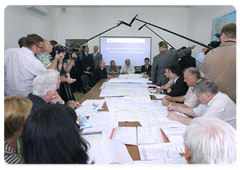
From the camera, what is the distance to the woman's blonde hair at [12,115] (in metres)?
0.76

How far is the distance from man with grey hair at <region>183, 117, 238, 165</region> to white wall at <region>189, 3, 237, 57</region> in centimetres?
354

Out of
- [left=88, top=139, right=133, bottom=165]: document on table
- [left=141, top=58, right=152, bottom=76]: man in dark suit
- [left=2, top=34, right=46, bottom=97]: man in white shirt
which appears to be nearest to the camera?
[left=88, top=139, right=133, bottom=165]: document on table

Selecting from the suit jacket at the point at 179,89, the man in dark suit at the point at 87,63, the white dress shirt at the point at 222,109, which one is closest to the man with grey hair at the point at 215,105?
the white dress shirt at the point at 222,109

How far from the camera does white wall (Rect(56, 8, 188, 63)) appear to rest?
5.99 meters

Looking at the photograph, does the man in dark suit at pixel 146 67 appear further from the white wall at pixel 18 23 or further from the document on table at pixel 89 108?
the document on table at pixel 89 108

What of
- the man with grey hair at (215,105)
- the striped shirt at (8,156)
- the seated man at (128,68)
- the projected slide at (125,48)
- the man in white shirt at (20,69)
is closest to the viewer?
the striped shirt at (8,156)

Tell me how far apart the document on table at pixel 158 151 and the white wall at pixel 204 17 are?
11.2 ft

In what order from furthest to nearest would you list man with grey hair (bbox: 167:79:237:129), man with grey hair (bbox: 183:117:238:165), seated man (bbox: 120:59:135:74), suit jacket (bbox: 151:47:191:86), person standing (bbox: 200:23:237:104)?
seated man (bbox: 120:59:135:74) → suit jacket (bbox: 151:47:191:86) → person standing (bbox: 200:23:237:104) → man with grey hair (bbox: 167:79:237:129) → man with grey hair (bbox: 183:117:238:165)

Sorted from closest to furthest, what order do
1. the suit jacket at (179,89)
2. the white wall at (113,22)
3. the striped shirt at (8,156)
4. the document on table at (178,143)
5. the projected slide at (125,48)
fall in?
the striped shirt at (8,156)
the document on table at (178,143)
the suit jacket at (179,89)
the white wall at (113,22)
the projected slide at (125,48)

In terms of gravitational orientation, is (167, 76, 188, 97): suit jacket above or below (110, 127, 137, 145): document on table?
above

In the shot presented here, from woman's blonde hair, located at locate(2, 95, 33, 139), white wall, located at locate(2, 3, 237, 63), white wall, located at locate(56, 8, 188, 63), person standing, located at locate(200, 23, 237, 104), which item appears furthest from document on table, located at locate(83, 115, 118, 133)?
white wall, located at locate(56, 8, 188, 63)

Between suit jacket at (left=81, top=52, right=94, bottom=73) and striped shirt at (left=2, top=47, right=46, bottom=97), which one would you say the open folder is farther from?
suit jacket at (left=81, top=52, right=94, bottom=73)

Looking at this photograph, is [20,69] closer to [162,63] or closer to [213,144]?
[213,144]

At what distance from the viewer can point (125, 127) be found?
4.04 ft
